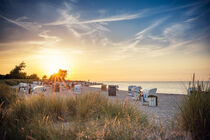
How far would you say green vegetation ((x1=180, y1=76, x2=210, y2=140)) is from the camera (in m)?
2.01

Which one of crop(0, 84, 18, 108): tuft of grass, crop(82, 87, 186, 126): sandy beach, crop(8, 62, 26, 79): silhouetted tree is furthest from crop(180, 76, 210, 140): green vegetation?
crop(8, 62, 26, 79): silhouetted tree

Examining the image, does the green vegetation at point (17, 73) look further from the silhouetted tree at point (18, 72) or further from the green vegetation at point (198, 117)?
the green vegetation at point (198, 117)

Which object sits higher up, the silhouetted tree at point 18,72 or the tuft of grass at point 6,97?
the silhouetted tree at point 18,72

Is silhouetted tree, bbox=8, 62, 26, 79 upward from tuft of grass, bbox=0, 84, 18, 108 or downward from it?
upward

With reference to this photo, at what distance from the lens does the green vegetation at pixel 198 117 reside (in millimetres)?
2008

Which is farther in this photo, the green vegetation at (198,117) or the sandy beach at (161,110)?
the sandy beach at (161,110)

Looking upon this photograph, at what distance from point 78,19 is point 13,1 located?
446 cm

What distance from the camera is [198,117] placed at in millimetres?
2109

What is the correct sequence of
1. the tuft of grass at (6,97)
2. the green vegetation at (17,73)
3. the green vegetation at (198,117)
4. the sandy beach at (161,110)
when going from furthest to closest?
the green vegetation at (17,73) → the tuft of grass at (6,97) → the sandy beach at (161,110) → the green vegetation at (198,117)

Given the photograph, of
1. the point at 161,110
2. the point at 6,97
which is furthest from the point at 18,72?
the point at 161,110

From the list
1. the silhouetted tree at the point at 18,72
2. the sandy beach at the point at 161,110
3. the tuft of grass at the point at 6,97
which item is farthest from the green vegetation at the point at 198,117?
the silhouetted tree at the point at 18,72

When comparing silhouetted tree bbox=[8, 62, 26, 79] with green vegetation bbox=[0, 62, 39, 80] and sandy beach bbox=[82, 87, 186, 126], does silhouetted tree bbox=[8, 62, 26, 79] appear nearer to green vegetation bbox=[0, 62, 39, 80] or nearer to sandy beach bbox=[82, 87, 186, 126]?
green vegetation bbox=[0, 62, 39, 80]

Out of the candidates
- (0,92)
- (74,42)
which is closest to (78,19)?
(74,42)

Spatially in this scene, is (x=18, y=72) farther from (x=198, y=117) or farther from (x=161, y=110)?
(x=198, y=117)
